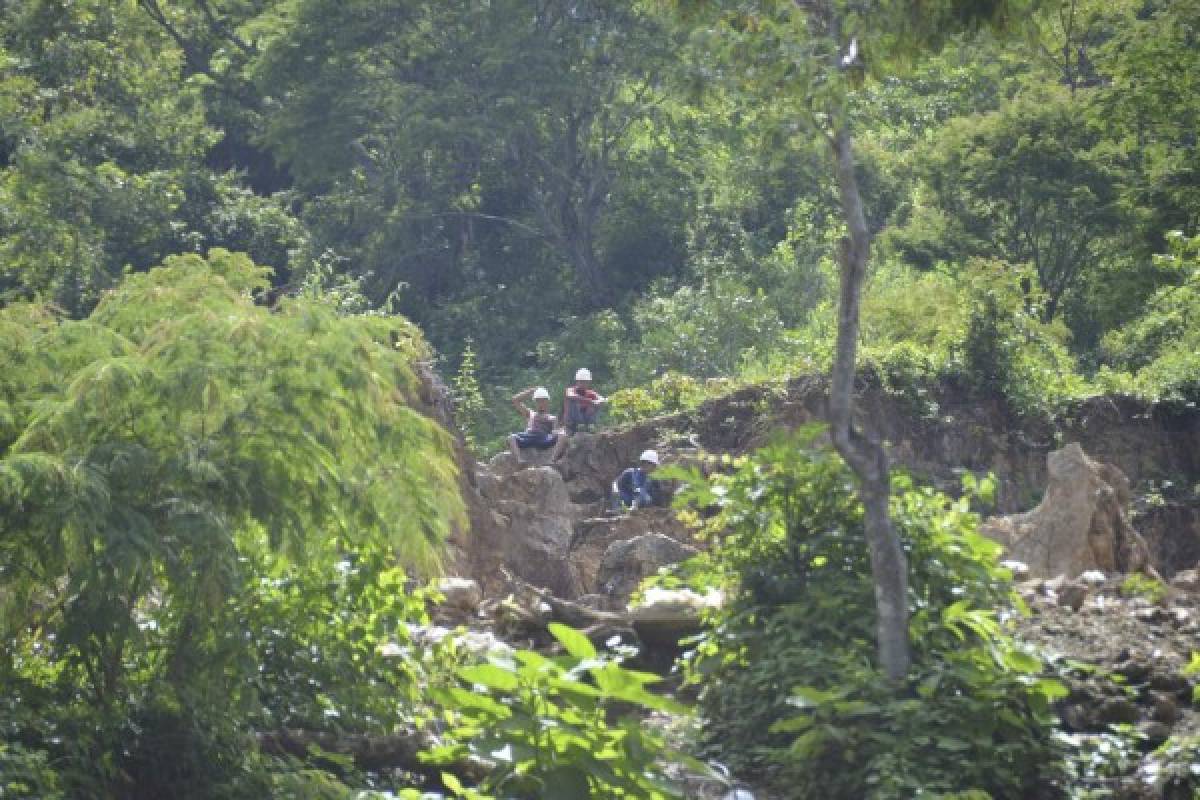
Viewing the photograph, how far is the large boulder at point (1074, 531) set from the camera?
49.2 ft

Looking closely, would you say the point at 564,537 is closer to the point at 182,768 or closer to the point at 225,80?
the point at 182,768

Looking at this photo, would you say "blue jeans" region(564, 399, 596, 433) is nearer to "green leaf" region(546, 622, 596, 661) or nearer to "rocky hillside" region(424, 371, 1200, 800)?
"rocky hillside" region(424, 371, 1200, 800)

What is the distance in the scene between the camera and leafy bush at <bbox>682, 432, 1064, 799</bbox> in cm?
992

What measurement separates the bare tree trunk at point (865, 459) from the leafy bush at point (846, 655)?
176mm

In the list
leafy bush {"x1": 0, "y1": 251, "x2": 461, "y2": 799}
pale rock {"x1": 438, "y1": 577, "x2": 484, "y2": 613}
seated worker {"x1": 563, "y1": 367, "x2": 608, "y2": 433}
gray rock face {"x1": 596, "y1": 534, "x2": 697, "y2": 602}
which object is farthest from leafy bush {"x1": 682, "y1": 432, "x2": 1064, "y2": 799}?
seated worker {"x1": 563, "y1": 367, "x2": 608, "y2": 433}

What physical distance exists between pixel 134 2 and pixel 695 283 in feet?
29.8

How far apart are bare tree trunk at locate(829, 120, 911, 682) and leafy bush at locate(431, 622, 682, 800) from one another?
11.3 ft

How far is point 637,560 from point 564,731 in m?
9.56

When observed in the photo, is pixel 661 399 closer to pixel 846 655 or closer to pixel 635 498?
pixel 635 498

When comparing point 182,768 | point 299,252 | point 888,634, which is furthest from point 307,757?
point 299,252

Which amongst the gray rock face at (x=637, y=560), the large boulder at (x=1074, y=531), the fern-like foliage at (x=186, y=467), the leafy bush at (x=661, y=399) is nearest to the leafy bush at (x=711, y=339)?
the leafy bush at (x=661, y=399)

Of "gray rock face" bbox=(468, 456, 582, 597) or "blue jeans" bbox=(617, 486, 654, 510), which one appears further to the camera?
"blue jeans" bbox=(617, 486, 654, 510)

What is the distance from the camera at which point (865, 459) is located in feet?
34.6

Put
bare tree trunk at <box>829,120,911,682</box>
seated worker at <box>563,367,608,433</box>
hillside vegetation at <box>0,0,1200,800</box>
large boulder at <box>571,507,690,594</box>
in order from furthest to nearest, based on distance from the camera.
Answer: seated worker at <box>563,367,608,433</box> < large boulder at <box>571,507,690,594</box> < bare tree trunk at <box>829,120,911,682</box> < hillside vegetation at <box>0,0,1200,800</box>
